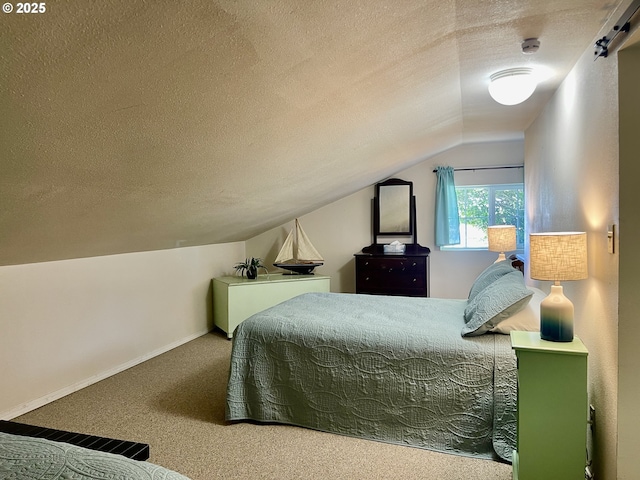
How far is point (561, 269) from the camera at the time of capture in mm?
1836

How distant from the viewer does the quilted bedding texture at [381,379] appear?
7.13 feet

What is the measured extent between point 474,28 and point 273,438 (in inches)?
91.7

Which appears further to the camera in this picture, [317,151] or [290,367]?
[317,151]

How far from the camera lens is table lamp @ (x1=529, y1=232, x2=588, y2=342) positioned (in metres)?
1.83

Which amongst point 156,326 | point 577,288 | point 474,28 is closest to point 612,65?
point 474,28

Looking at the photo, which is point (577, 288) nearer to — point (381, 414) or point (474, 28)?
point (381, 414)

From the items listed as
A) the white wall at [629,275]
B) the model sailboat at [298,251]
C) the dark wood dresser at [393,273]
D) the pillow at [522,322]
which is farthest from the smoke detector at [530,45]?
the model sailboat at [298,251]

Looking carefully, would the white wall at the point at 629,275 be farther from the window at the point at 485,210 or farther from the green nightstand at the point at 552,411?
the window at the point at 485,210

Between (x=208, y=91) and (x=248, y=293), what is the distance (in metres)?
3.19

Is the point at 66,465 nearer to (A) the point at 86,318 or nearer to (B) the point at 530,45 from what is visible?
(B) the point at 530,45

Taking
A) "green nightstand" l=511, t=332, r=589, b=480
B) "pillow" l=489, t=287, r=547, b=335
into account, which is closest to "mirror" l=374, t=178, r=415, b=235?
"pillow" l=489, t=287, r=547, b=335

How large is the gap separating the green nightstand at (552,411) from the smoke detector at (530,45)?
4.58 feet

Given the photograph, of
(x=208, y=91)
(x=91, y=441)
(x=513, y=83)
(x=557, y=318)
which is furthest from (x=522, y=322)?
(x=91, y=441)

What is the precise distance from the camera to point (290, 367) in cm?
251
